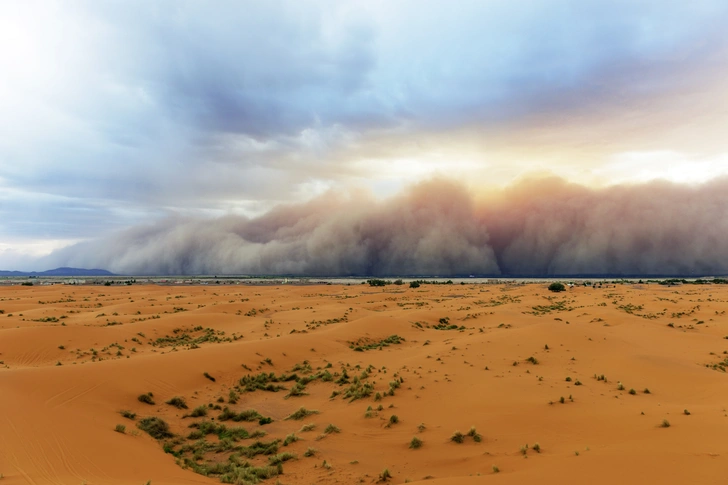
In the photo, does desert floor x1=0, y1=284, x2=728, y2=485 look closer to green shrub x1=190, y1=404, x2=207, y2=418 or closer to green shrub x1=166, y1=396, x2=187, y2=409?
green shrub x1=190, y1=404, x2=207, y2=418

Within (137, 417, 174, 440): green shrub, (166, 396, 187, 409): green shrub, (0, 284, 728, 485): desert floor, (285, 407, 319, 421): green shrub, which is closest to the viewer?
(0, 284, 728, 485): desert floor

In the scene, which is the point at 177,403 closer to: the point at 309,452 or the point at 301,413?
the point at 301,413

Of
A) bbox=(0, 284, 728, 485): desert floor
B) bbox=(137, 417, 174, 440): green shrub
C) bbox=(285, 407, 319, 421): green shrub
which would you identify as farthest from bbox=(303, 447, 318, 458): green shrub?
bbox=(137, 417, 174, 440): green shrub

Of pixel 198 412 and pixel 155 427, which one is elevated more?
pixel 155 427

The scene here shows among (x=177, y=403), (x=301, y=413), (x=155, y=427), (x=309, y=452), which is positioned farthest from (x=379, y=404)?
(x=177, y=403)

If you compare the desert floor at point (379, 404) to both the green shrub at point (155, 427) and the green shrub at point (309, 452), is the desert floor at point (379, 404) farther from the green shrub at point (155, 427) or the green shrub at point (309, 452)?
the green shrub at point (155, 427)

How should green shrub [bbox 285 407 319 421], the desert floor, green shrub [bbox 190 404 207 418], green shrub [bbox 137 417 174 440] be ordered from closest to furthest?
the desert floor < green shrub [bbox 137 417 174 440] < green shrub [bbox 285 407 319 421] < green shrub [bbox 190 404 207 418]

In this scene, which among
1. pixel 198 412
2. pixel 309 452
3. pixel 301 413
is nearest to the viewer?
pixel 309 452

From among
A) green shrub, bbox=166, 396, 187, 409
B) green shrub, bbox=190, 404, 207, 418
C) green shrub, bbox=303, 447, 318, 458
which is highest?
green shrub, bbox=303, 447, 318, 458

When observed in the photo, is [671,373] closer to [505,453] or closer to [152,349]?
[505,453]
